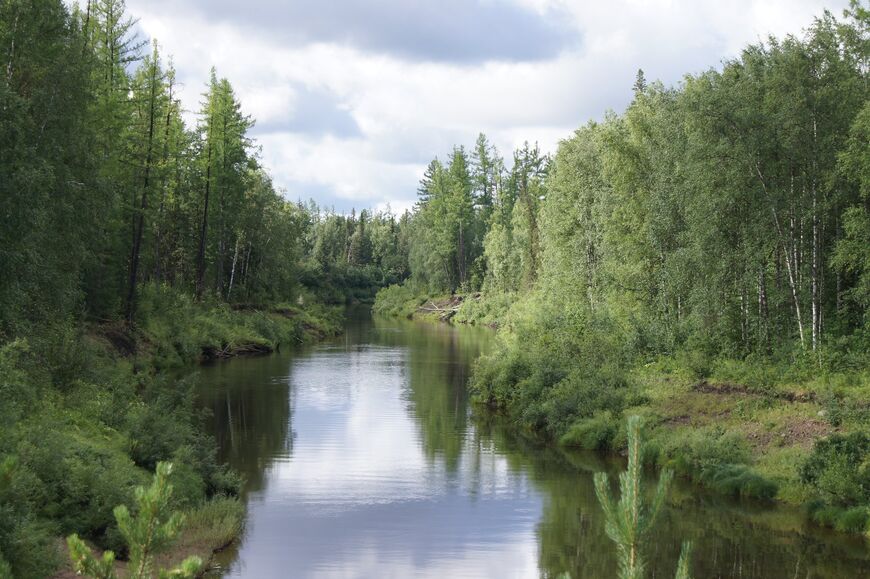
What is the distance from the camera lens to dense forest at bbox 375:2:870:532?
2150 centimetres

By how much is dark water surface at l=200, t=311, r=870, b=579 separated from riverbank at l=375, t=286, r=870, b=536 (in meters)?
0.85

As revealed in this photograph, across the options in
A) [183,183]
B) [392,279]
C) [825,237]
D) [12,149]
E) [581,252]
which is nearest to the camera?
[12,149]

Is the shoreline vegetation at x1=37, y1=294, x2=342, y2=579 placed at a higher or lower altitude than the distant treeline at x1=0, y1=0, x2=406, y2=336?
lower

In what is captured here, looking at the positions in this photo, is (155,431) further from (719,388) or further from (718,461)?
(719,388)

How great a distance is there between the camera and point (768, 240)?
1023 inches

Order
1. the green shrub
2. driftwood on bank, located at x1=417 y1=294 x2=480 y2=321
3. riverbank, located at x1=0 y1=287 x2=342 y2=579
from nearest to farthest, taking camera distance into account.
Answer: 1. riverbank, located at x1=0 y1=287 x2=342 y2=579
2. the green shrub
3. driftwood on bank, located at x1=417 y1=294 x2=480 y2=321

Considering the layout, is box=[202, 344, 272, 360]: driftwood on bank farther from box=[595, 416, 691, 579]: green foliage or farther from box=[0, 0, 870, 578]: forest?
box=[595, 416, 691, 579]: green foliage

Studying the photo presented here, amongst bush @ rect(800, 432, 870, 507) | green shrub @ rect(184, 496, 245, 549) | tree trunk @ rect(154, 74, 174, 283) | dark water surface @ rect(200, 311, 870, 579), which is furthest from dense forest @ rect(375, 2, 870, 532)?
tree trunk @ rect(154, 74, 174, 283)

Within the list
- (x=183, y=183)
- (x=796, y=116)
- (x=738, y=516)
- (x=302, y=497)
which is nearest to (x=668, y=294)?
(x=796, y=116)

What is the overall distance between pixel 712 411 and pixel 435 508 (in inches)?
379

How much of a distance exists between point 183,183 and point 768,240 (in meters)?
39.6

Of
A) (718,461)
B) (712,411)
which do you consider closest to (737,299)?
(712,411)

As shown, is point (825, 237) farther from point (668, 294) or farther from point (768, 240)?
point (668, 294)

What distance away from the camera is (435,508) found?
19781 millimetres
